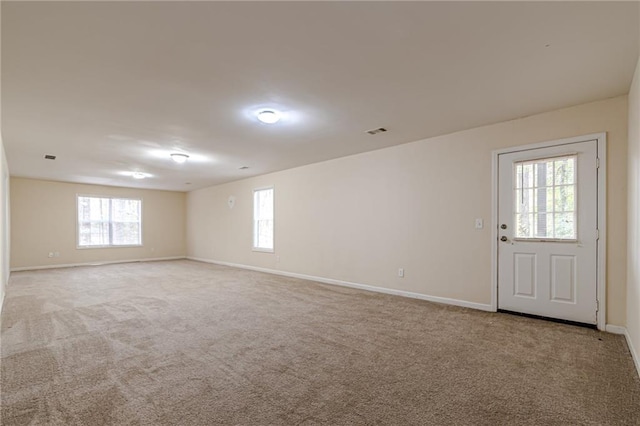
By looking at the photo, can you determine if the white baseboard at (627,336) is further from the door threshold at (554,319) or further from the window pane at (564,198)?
the window pane at (564,198)

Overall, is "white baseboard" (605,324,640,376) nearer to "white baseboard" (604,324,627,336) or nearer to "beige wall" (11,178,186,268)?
"white baseboard" (604,324,627,336)

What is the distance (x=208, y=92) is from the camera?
9.92 ft

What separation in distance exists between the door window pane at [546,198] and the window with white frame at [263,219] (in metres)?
5.17

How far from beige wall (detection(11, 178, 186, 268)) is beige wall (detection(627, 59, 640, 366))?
36.6 feet

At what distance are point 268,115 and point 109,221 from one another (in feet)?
27.8

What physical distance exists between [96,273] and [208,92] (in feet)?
21.6

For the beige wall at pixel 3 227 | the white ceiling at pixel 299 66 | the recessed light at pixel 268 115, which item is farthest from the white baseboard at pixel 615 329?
the beige wall at pixel 3 227

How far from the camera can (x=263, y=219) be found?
307 inches

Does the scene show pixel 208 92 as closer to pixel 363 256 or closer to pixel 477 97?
pixel 477 97

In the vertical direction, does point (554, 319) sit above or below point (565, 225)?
below

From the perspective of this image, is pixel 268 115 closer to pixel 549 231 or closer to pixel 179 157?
pixel 179 157

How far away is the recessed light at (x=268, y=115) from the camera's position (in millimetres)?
3484

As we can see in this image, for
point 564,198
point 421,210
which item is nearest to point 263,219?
point 421,210

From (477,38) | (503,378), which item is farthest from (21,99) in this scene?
(503,378)
